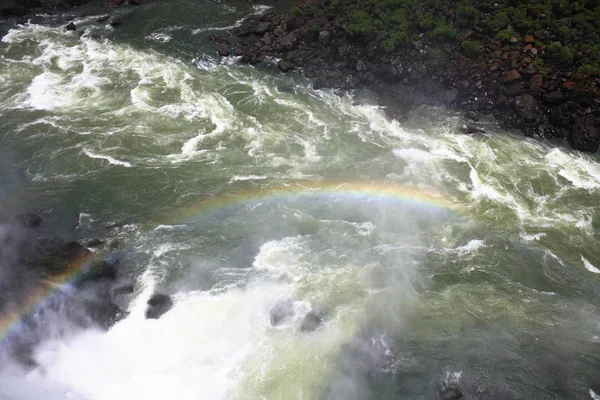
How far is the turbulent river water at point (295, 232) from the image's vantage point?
1659 cm

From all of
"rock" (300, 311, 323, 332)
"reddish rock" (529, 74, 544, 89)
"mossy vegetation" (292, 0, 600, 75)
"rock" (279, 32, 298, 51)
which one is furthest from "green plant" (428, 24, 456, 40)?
"rock" (300, 311, 323, 332)

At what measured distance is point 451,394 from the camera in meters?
15.6

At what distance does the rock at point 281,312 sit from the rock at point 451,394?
Answer: 20.9 feet

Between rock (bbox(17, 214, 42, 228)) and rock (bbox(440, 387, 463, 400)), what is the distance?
65.3 feet

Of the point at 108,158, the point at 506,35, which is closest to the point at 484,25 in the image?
the point at 506,35

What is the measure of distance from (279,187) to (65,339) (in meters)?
12.4

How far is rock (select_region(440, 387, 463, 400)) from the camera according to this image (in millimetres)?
15562

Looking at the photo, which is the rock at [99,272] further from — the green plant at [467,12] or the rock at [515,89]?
the green plant at [467,12]

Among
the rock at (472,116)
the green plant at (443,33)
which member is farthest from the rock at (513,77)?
the green plant at (443,33)

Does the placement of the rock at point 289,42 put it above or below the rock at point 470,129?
above

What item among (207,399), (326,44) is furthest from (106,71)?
(207,399)

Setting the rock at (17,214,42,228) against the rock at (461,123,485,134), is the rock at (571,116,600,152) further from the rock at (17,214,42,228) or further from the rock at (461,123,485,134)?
the rock at (17,214,42,228)

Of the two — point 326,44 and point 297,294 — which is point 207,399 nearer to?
point 297,294

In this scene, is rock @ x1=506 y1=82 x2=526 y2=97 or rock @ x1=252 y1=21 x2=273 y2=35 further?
rock @ x1=252 y1=21 x2=273 y2=35
